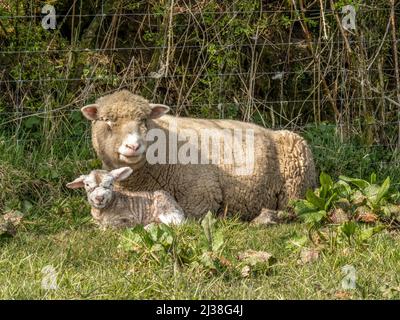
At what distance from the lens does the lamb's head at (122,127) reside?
7.51 m

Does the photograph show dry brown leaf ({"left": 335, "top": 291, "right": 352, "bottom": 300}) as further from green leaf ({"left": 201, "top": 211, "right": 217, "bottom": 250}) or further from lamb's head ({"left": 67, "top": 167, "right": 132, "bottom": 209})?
lamb's head ({"left": 67, "top": 167, "right": 132, "bottom": 209})

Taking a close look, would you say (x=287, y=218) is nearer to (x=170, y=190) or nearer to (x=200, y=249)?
(x=170, y=190)

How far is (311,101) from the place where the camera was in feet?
33.2

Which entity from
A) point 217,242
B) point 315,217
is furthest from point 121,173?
point 217,242

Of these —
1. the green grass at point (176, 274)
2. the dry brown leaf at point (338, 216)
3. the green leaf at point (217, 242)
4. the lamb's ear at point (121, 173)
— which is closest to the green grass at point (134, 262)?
the green grass at point (176, 274)

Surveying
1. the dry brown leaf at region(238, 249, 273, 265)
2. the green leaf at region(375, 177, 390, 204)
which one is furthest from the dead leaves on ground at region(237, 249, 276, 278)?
the green leaf at region(375, 177, 390, 204)

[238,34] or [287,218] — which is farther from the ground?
[238,34]

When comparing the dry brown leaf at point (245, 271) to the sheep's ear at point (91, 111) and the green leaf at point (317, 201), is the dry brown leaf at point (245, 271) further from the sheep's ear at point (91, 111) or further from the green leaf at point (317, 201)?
the sheep's ear at point (91, 111)

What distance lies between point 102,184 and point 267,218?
139cm

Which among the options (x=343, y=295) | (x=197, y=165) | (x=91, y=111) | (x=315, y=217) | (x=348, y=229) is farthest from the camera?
(x=197, y=165)

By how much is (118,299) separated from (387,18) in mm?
5837

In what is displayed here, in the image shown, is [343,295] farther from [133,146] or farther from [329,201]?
[133,146]

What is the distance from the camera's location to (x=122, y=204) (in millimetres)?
7594

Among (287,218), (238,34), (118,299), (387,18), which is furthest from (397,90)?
(118,299)
